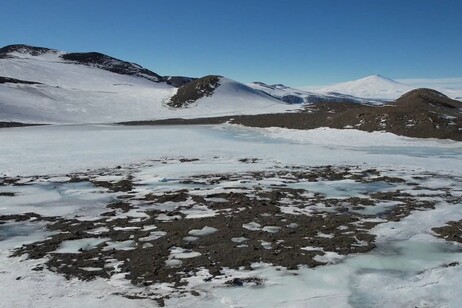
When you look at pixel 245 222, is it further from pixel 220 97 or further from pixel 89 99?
pixel 220 97

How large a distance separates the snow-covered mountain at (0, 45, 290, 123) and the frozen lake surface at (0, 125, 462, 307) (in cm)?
3531

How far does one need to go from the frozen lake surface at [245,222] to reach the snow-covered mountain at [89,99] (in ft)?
116

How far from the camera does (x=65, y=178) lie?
52.3ft

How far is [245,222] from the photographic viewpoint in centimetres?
1009

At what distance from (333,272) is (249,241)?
2.08 metres

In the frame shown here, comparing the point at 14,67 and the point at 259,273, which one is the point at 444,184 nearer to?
the point at 259,273

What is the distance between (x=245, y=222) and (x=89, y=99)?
2785 inches

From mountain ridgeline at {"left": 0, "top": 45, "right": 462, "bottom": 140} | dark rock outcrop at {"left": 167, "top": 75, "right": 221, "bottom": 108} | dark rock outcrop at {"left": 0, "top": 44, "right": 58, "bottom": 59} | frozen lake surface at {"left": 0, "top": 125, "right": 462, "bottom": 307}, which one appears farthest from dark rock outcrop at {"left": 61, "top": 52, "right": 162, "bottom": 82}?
frozen lake surface at {"left": 0, "top": 125, "right": 462, "bottom": 307}

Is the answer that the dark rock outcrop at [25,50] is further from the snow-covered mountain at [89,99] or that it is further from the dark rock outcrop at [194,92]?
the dark rock outcrop at [194,92]

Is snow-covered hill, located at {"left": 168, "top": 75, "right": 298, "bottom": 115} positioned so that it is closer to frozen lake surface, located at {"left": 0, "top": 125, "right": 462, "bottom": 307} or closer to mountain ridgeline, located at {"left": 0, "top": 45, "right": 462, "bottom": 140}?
mountain ridgeline, located at {"left": 0, "top": 45, "right": 462, "bottom": 140}

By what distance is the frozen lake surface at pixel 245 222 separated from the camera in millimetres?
6387

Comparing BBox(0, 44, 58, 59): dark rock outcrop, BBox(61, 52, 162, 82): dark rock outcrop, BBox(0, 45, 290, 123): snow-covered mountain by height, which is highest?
BBox(0, 44, 58, 59): dark rock outcrop

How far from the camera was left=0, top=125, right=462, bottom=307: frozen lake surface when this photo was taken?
639cm

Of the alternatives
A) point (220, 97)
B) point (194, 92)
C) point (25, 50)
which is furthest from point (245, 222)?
point (25, 50)
